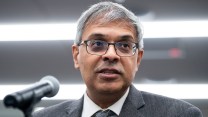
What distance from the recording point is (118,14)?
1302 millimetres

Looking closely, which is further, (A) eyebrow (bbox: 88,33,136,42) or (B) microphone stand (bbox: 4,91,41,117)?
(A) eyebrow (bbox: 88,33,136,42)

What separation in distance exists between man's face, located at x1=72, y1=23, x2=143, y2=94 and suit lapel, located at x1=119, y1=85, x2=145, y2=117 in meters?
0.07

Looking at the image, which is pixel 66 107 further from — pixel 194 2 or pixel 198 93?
pixel 198 93

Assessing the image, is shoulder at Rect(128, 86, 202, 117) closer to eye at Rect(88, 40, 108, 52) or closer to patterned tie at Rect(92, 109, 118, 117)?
patterned tie at Rect(92, 109, 118, 117)

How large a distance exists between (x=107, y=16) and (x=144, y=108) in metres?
0.39

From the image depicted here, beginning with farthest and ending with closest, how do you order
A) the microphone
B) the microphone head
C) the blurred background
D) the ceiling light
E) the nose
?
1. the ceiling light
2. the blurred background
3. the nose
4. the microphone head
5. the microphone

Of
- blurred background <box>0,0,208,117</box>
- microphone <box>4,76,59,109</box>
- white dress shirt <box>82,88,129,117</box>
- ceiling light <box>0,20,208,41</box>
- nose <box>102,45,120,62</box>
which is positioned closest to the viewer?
microphone <box>4,76,59,109</box>

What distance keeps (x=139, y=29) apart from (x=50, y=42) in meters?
2.73

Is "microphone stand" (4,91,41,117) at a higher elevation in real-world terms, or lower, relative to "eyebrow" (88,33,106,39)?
lower

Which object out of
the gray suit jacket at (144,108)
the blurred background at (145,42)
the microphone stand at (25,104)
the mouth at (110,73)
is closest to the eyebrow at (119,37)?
the mouth at (110,73)

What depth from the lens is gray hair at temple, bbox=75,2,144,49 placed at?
130 cm

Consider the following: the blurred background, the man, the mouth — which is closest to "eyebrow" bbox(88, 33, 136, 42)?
the man

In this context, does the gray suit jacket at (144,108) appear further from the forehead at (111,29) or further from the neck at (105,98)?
the forehead at (111,29)

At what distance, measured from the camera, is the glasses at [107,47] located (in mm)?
1216
